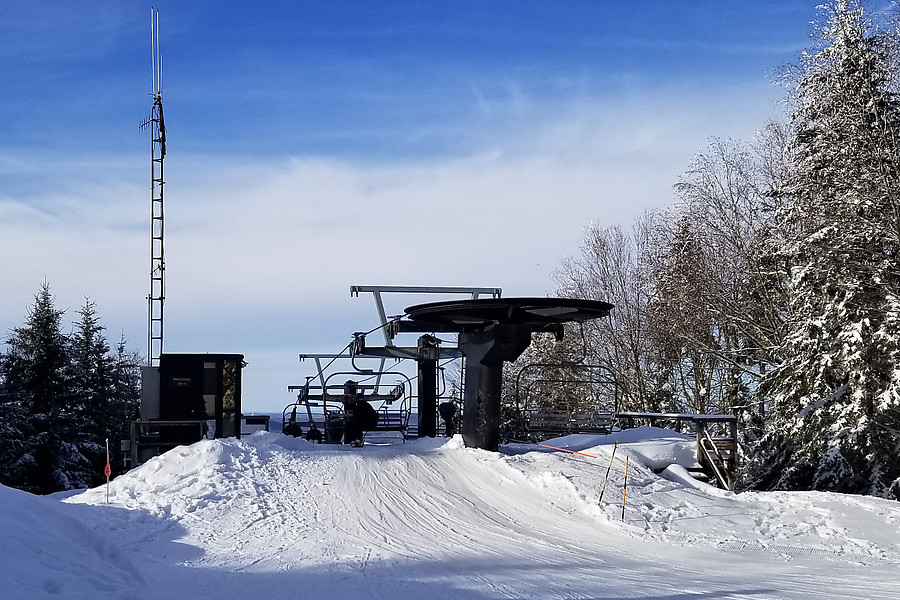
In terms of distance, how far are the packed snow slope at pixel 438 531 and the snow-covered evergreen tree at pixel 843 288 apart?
16.8 ft

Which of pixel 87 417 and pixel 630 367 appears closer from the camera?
pixel 630 367

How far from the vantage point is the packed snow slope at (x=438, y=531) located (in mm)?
8703

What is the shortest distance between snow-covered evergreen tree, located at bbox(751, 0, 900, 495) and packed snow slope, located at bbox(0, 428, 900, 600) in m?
5.12

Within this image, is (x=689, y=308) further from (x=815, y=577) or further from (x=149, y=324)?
(x=815, y=577)

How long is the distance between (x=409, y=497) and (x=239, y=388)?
1098cm

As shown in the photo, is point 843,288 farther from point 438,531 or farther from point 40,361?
point 40,361

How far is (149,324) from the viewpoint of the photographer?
28.7 m

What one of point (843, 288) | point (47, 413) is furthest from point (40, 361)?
point (843, 288)

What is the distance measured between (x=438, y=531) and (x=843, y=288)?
14.0 m

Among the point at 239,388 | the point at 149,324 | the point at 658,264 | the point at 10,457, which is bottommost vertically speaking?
the point at 10,457

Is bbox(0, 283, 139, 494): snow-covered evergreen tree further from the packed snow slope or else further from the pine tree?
the packed snow slope

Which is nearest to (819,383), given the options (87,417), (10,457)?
(10,457)

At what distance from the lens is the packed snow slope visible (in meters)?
8.70

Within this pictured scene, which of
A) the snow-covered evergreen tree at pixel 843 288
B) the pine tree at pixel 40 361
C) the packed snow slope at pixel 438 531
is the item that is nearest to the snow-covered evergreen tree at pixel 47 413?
the pine tree at pixel 40 361
